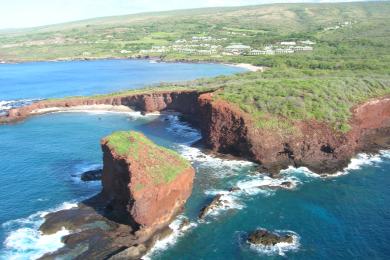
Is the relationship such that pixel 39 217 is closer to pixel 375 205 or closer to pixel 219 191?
pixel 219 191

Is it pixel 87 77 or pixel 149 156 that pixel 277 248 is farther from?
pixel 87 77

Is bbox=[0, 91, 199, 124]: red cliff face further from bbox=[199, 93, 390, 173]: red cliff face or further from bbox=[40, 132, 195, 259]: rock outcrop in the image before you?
bbox=[40, 132, 195, 259]: rock outcrop

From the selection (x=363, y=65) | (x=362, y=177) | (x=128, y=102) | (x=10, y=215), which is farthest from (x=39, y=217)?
(x=363, y=65)

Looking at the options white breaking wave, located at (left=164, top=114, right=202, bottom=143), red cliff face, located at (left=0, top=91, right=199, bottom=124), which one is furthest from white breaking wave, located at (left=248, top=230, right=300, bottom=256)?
red cliff face, located at (left=0, top=91, right=199, bottom=124)

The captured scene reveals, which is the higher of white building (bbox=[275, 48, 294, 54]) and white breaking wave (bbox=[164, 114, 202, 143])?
white building (bbox=[275, 48, 294, 54])

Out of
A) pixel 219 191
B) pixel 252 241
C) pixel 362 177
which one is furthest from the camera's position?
pixel 362 177
